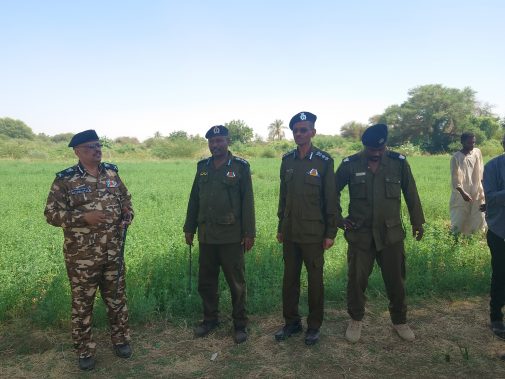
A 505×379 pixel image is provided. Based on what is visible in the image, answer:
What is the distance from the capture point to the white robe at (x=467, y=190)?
602cm

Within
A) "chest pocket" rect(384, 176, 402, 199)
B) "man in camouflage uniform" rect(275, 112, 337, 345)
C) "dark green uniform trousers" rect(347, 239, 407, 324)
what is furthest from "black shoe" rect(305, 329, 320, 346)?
"chest pocket" rect(384, 176, 402, 199)

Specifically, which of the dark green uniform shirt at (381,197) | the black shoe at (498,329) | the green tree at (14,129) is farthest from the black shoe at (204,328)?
the green tree at (14,129)

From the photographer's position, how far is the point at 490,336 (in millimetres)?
3590

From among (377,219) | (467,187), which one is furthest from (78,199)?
(467,187)

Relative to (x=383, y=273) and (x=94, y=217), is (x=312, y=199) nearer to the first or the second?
(x=383, y=273)

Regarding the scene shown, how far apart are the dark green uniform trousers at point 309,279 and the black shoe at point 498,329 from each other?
1.67 m

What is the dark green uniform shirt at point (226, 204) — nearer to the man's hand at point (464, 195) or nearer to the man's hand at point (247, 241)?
the man's hand at point (247, 241)

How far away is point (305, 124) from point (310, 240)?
3.49 feet

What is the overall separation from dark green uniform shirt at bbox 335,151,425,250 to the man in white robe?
3.01 metres

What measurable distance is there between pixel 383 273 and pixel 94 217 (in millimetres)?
2666

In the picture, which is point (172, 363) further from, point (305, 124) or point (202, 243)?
point (305, 124)

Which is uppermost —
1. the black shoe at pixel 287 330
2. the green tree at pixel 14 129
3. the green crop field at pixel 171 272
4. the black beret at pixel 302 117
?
the green tree at pixel 14 129

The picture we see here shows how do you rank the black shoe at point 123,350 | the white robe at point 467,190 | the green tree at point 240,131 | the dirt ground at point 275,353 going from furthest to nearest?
the green tree at point 240,131, the white robe at point 467,190, the black shoe at point 123,350, the dirt ground at point 275,353

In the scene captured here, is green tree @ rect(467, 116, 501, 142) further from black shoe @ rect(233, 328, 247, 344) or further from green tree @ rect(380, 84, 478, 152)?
black shoe @ rect(233, 328, 247, 344)
